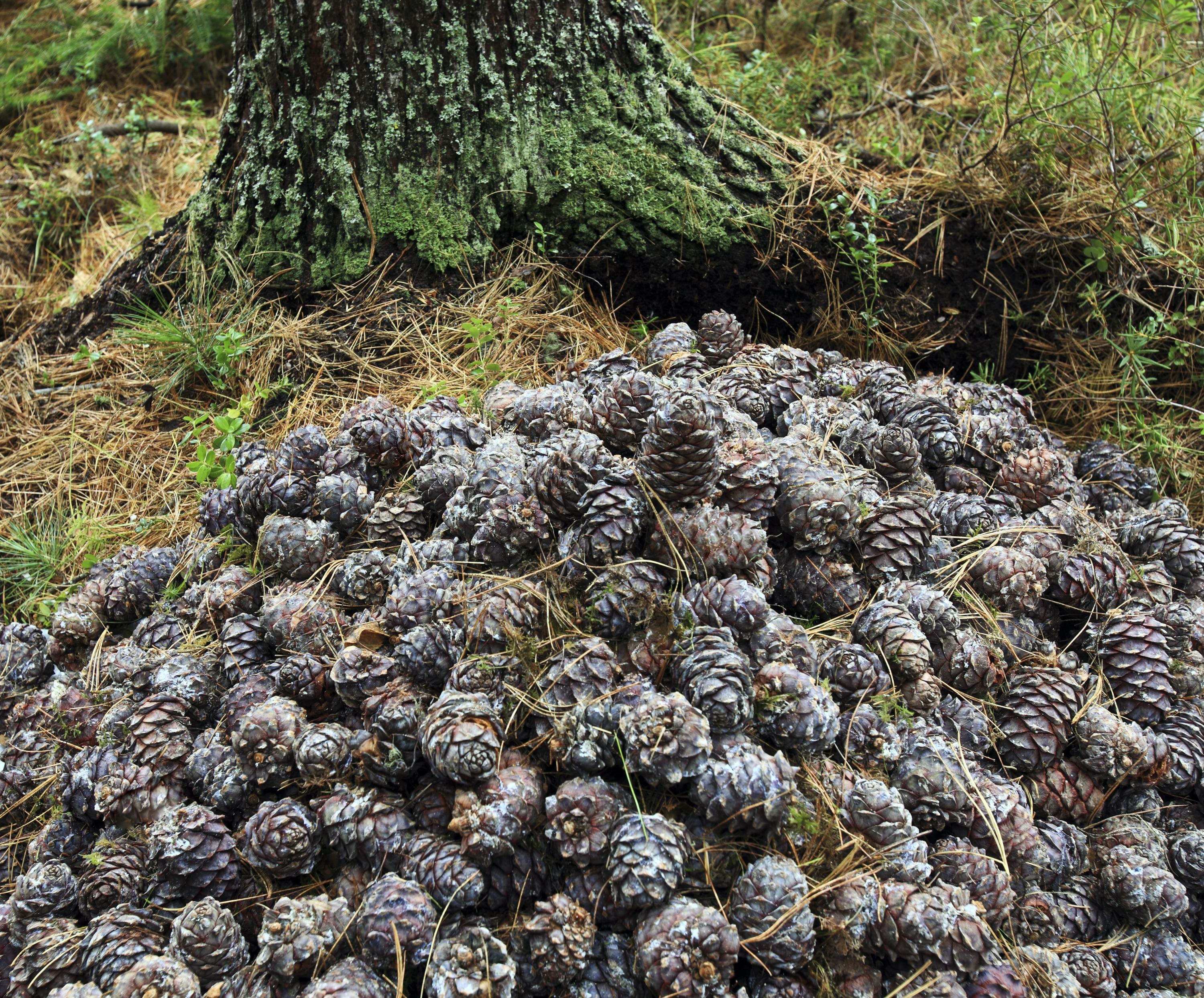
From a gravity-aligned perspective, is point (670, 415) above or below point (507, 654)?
above

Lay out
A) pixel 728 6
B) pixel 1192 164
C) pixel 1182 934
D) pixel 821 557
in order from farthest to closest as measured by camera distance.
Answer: pixel 728 6
pixel 1192 164
pixel 821 557
pixel 1182 934

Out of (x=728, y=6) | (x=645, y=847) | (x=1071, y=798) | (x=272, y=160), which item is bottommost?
(x=1071, y=798)

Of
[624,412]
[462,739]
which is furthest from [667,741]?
[624,412]

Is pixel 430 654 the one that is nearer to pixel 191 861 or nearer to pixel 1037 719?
pixel 191 861

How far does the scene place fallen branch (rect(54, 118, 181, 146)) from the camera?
14.7 feet

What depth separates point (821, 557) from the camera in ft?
6.56

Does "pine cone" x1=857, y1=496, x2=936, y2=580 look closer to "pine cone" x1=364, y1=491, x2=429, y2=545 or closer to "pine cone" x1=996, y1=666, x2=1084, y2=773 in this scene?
"pine cone" x1=996, y1=666, x2=1084, y2=773

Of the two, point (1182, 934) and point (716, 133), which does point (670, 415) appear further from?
point (716, 133)

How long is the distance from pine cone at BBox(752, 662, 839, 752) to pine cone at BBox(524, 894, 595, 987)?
0.48 metres

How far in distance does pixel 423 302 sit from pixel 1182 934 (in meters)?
2.68

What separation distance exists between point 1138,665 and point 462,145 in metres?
2.53

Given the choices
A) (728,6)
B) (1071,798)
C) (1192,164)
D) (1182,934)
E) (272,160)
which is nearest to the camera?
(1182,934)

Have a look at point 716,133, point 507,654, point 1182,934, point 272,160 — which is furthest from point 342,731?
point 716,133

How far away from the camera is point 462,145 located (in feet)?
9.50
